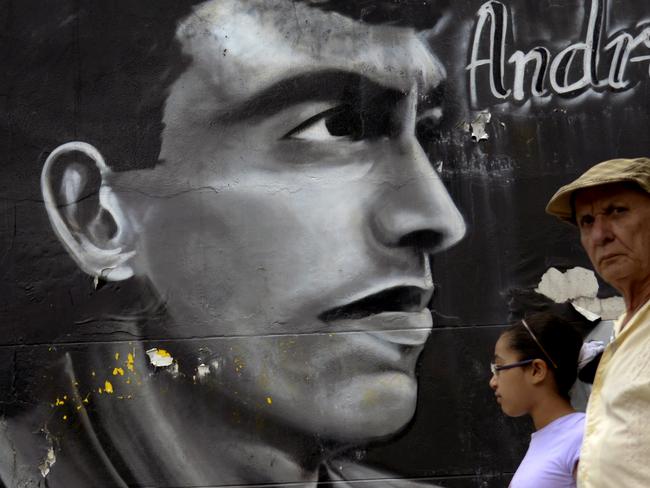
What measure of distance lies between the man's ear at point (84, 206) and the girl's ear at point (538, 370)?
3.14m

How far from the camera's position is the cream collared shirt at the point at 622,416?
1.99 meters

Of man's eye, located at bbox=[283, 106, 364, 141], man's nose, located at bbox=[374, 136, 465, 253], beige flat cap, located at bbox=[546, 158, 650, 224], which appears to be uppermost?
beige flat cap, located at bbox=[546, 158, 650, 224]

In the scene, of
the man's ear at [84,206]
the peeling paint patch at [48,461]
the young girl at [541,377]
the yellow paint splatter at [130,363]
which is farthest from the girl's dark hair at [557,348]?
the peeling paint patch at [48,461]

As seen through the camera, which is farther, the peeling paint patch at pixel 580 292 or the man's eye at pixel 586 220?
the peeling paint patch at pixel 580 292

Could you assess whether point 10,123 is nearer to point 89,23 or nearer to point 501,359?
point 89,23

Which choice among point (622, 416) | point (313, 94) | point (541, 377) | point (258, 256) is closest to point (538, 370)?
point (541, 377)

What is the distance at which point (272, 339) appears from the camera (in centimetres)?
523

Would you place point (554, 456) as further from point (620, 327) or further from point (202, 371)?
point (202, 371)

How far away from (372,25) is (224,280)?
1.82m

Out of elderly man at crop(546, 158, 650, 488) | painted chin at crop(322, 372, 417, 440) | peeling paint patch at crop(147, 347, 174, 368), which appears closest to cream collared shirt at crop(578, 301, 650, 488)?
elderly man at crop(546, 158, 650, 488)

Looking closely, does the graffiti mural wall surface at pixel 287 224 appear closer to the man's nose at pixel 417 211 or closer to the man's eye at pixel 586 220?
the man's nose at pixel 417 211

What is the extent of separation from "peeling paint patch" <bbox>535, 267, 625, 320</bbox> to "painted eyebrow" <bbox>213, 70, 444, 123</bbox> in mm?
1278

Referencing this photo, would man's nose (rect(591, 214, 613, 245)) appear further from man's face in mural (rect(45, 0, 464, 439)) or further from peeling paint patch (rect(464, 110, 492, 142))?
peeling paint patch (rect(464, 110, 492, 142))

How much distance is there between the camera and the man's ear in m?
5.34
